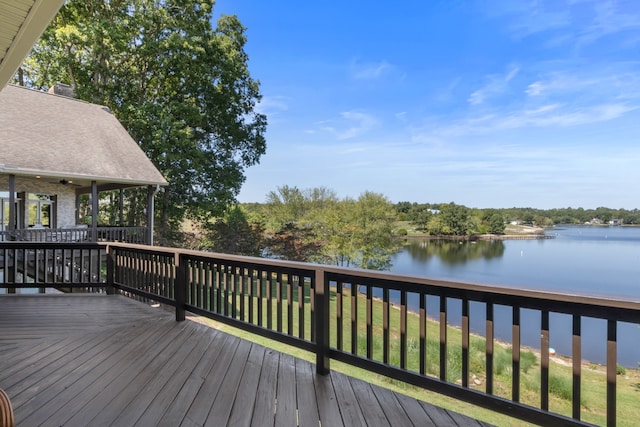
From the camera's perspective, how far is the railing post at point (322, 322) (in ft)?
9.39

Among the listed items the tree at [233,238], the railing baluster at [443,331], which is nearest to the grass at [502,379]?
the railing baluster at [443,331]

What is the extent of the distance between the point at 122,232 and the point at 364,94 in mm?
22190

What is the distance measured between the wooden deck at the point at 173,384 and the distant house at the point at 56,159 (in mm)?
7299

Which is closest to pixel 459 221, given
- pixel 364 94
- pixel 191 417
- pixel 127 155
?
pixel 364 94

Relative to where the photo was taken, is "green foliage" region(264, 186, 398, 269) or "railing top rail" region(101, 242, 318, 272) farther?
"green foliage" region(264, 186, 398, 269)

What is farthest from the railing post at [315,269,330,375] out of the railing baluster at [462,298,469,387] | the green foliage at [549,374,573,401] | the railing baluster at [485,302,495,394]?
the green foliage at [549,374,573,401]

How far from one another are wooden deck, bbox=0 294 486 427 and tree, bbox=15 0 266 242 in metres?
13.4

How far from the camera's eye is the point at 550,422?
1930 millimetres

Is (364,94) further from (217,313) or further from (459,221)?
(217,313)

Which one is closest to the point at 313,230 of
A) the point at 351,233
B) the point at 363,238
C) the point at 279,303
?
the point at 351,233

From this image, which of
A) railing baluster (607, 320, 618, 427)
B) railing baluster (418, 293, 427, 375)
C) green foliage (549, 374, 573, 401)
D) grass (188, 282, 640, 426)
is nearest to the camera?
railing baluster (607, 320, 618, 427)

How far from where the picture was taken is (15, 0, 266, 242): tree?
1538 centimetres

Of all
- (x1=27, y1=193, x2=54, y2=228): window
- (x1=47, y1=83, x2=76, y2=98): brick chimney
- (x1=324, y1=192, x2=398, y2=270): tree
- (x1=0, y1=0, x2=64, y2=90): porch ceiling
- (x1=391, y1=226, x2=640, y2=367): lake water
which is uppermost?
(x1=47, y1=83, x2=76, y2=98): brick chimney

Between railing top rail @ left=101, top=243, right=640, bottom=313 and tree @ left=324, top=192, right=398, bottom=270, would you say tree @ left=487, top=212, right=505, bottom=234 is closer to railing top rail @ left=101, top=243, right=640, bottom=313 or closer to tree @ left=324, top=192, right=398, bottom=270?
tree @ left=324, top=192, right=398, bottom=270
